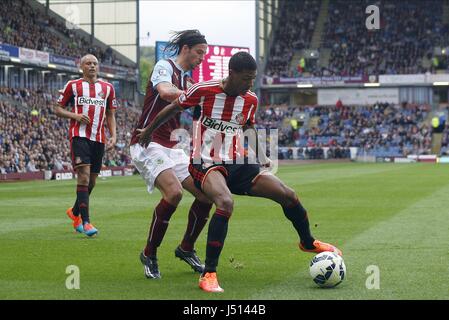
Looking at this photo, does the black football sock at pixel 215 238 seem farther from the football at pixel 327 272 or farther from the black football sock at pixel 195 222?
the black football sock at pixel 195 222

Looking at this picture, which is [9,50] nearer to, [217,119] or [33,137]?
[33,137]

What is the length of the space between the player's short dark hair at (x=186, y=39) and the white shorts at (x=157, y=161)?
1.09 meters

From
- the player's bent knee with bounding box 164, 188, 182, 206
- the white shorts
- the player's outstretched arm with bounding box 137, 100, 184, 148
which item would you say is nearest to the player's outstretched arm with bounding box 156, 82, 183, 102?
the player's outstretched arm with bounding box 137, 100, 184, 148

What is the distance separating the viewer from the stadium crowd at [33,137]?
3358cm

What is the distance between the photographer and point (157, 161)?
812cm

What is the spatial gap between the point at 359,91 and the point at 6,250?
210 feet

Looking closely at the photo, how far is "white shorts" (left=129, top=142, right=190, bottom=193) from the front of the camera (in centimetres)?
812

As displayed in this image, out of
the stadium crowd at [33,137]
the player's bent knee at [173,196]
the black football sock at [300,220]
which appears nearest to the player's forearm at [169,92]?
the player's bent knee at [173,196]

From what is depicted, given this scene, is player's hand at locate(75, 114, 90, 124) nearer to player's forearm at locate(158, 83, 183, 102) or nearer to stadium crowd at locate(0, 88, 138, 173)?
player's forearm at locate(158, 83, 183, 102)

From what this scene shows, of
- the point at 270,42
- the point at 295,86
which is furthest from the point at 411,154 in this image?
the point at 270,42

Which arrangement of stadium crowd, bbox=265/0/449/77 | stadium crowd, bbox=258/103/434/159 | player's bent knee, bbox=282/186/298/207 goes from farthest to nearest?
stadium crowd, bbox=265/0/449/77
stadium crowd, bbox=258/103/434/159
player's bent knee, bbox=282/186/298/207

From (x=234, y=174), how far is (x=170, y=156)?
0.97 m

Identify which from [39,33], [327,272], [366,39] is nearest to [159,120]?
[327,272]

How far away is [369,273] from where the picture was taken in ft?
24.8
